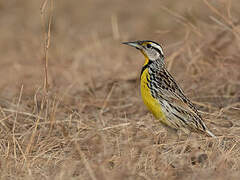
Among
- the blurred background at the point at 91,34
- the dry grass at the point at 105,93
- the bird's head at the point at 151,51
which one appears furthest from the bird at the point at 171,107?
the blurred background at the point at 91,34

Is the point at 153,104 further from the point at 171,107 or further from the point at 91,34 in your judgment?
the point at 91,34

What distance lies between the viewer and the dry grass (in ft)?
11.8

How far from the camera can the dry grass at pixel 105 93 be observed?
3.60 meters

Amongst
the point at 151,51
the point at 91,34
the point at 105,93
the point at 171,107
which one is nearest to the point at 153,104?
the point at 171,107

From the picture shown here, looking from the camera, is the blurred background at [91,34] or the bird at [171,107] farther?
the blurred background at [91,34]

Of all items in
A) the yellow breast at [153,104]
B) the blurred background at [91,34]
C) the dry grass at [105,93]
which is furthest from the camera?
the blurred background at [91,34]

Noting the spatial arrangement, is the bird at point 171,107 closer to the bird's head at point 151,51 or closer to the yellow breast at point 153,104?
the yellow breast at point 153,104

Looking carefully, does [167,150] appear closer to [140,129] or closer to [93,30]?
[140,129]

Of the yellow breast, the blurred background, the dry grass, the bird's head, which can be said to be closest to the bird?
the yellow breast

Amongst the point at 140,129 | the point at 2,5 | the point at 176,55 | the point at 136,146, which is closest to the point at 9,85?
the point at 176,55

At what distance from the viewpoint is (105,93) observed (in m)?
6.25

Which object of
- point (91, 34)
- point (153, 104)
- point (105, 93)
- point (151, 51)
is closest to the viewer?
point (153, 104)

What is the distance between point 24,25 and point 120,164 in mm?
7525

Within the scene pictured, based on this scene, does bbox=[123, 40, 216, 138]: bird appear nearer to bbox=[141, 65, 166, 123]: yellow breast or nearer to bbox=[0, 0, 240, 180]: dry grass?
bbox=[141, 65, 166, 123]: yellow breast
